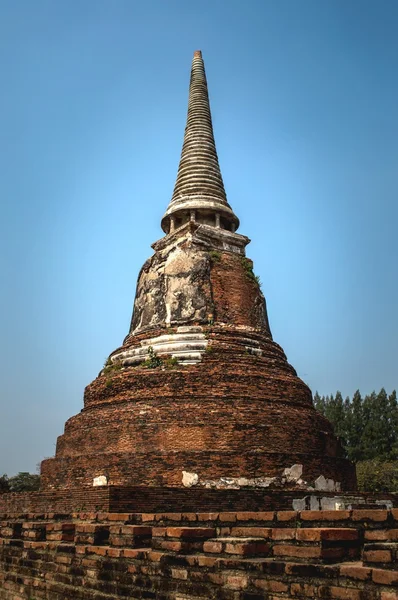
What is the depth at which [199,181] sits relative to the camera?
2009cm

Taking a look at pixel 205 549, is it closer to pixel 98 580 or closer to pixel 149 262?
pixel 98 580

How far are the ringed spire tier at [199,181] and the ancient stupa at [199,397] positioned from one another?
0.50 feet

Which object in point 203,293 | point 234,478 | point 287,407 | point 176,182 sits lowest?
point 234,478

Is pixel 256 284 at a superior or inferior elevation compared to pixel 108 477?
superior

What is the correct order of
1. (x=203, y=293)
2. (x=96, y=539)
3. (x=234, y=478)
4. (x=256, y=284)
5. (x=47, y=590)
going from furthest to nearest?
1. (x=256, y=284)
2. (x=203, y=293)
3. (x=234, y=478)
4. (x=47, y=590)
5. (x=96, y=539)

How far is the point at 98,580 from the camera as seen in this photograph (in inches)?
214

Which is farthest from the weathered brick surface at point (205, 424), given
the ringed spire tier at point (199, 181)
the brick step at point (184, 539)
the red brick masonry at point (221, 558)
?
the brick step at point (184, 539)

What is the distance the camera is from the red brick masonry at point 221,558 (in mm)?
3527

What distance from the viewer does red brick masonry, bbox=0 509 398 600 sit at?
3527 mm

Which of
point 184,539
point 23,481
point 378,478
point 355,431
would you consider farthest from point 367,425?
point 184,539

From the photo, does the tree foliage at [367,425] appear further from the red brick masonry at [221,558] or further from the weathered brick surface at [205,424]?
the red brick masonry at [221,558]

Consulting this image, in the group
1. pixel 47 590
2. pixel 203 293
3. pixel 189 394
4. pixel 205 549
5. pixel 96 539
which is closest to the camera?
pixel 205 549

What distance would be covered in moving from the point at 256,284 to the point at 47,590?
1276 centimetres

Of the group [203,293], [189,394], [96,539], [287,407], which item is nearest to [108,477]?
[189,394]
